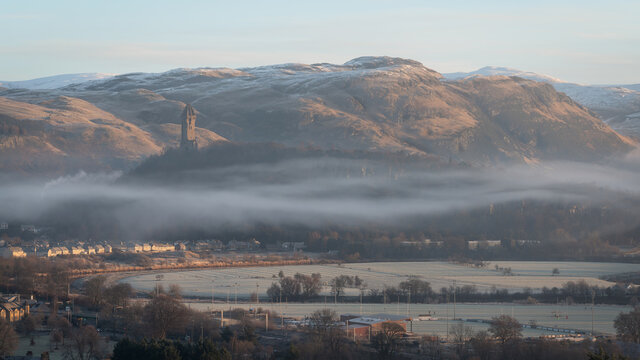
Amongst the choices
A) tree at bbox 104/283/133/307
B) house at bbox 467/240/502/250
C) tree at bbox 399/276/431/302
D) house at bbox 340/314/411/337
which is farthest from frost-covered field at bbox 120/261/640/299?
house at bbox 340/314/411/337

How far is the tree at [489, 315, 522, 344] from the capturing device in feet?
148

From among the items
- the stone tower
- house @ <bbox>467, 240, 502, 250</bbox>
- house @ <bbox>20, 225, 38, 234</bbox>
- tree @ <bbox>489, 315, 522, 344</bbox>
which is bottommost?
tree @ <bbox>489, 315, 522, 344</bbox>

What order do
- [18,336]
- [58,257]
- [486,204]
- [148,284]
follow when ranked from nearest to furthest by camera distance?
[18,336] → [148,284] → [58,257] → [486,204]

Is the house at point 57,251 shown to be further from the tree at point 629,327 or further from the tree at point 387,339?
the tree at point 629,327

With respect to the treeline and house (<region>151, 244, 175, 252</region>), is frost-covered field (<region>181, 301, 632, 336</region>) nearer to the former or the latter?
the treeline

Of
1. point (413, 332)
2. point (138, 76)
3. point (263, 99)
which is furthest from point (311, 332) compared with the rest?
point (138, 76)

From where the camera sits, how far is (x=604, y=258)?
294 ft

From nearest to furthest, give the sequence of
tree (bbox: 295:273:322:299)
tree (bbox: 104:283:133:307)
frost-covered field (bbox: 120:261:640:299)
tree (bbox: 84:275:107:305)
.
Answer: tree (bbox: 104:283:133:307) < tree (bbox: 84:275:107:305) < tree (bbox: 295:273:322:299) < frost-covered field (bbox: 120:261:640:299)

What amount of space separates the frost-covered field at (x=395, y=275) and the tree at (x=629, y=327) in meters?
18.3

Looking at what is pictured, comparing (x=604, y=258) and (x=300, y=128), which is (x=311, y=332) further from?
(x=300, y=128)

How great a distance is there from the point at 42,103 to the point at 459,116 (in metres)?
59.8

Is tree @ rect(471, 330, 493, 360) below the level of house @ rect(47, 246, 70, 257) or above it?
below

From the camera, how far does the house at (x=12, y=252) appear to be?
81.0 metres

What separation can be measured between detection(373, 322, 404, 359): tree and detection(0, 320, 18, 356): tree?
535 inches
